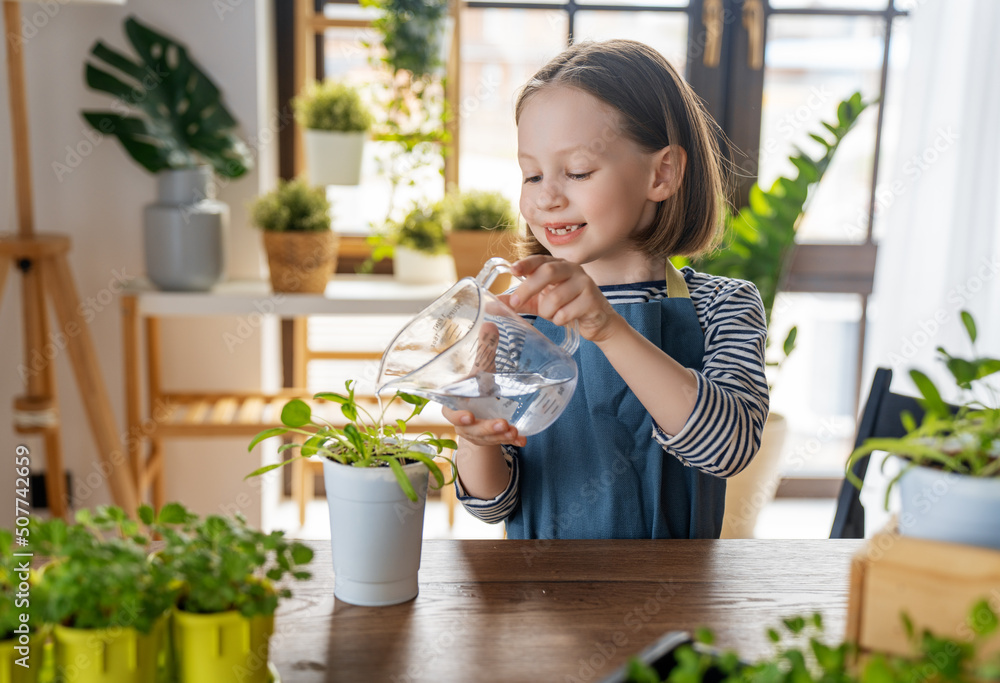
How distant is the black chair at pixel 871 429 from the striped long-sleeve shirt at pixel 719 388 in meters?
0.23

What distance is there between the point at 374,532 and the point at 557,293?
0.26 metres

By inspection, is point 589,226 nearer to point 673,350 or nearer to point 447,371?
point 673,350

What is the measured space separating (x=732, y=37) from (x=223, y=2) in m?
1.38

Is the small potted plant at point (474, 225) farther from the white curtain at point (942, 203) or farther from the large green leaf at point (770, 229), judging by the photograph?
the white curtain at point (942, 203)

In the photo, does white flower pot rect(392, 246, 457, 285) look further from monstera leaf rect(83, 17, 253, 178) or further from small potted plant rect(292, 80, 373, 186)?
monstera leaf rect(83, 17, 253, 178)

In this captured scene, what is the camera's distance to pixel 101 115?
2.04m

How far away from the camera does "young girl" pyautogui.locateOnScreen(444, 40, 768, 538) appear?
0.93 metres

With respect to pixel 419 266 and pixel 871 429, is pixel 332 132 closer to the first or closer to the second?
pixel 419 266

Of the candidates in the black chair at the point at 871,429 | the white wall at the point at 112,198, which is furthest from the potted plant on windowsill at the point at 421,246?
the black chair at the point at 871,429

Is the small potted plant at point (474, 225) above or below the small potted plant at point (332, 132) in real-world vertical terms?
below

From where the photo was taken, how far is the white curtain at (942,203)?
7.21 ft

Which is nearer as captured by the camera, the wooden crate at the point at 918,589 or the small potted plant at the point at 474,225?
the wooden crate at the point at 918,589

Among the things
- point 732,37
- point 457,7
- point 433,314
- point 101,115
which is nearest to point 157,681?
point 433,314

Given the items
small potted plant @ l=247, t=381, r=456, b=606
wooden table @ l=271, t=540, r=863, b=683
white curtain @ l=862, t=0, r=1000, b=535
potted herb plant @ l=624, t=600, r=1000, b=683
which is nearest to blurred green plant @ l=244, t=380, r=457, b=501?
small potted plant @ l=247, t=381, r=456, b=606
